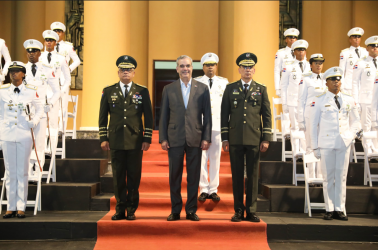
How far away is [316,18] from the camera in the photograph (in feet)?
35.1

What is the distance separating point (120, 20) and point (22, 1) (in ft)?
13.5

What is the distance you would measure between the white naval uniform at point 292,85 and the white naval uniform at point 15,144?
12.9 feet

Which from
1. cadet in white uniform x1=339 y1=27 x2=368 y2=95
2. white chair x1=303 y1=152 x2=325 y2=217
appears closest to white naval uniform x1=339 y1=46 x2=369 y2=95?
cadet in white uniform x1=339 y1=27 x2=368 y2=95

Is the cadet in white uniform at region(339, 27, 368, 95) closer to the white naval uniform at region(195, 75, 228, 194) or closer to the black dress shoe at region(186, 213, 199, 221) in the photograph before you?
the white naval uniform at region(195, 75, 228, 194)

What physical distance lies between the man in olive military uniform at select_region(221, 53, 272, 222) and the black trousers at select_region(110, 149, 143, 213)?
1.05 metres

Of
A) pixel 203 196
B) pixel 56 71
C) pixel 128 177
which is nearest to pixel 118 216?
pixel 128 177

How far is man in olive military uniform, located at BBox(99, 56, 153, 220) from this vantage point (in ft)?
14.4

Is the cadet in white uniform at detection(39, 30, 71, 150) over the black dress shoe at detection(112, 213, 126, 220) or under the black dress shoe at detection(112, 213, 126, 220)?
over

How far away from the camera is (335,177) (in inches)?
189

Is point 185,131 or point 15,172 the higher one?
point 185,131

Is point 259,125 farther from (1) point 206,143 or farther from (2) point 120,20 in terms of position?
(2) point 120,20

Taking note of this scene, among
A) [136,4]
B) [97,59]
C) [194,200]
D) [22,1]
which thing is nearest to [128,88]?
[194,200]

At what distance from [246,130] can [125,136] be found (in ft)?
4.42

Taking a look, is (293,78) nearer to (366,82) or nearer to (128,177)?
(366,82)
